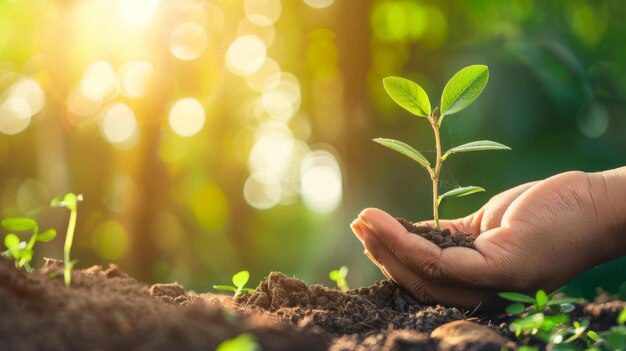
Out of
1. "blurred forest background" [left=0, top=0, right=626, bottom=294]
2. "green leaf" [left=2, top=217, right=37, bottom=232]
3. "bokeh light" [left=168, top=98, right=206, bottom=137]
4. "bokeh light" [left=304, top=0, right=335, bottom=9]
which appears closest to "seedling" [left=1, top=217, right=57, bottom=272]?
Answer: "green leaf" [left=2, top=217, right=37, bottom=232]

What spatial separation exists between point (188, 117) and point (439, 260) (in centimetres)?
806

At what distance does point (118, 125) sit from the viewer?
9.51 metres

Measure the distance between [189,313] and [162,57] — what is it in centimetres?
744

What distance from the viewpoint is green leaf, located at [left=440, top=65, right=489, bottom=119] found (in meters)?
1.82

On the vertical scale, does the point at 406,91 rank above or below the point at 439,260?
above

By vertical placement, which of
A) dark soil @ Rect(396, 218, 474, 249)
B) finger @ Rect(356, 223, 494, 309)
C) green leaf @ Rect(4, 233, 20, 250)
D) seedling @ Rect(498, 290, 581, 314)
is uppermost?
green leaf @ Rect(4, 233, 20, 250)

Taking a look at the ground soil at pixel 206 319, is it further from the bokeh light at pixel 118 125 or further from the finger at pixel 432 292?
the bokeh light at pixel 118 125

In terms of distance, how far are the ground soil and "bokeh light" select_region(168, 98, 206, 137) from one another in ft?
23.8

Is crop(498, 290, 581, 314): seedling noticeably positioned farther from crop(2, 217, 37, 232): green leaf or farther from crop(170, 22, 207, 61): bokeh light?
crop(170, 22, 207, 61): bokeh light

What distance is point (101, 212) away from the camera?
8.25m

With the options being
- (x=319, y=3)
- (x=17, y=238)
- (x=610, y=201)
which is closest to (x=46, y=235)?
(x=17, y=238)

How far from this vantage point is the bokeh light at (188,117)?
8742mm

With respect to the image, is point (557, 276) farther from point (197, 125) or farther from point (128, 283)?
point (197, 125)

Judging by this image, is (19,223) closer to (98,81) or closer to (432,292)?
(432,292)
